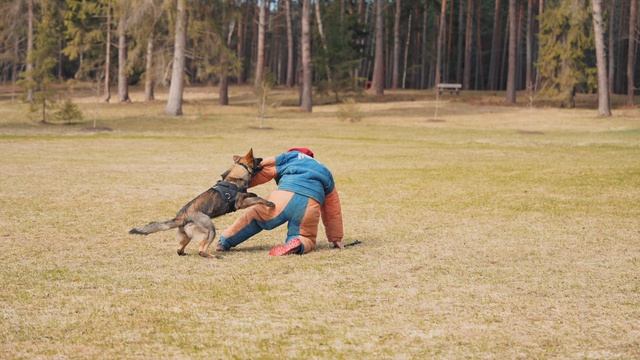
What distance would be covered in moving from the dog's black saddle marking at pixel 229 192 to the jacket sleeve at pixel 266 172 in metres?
0.47

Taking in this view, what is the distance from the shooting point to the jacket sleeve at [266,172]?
9.49 m

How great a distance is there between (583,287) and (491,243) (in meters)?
2.44

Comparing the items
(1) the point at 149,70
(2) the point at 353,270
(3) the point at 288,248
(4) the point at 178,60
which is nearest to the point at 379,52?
(1) the point at 149,70

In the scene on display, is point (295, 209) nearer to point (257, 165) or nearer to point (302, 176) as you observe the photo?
point (302, 176)


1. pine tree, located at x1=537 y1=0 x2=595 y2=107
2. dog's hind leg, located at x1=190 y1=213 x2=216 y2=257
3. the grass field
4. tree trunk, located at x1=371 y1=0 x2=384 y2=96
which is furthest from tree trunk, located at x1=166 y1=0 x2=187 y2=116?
dog's hind leg, located at x1=190 y1=213 x2=216 y2=257

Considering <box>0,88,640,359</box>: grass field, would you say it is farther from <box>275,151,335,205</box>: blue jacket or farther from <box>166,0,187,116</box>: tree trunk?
<box>166,0,187,116</box>: tree trunk

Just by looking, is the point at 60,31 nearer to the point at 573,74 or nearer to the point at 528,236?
the point at 573,74

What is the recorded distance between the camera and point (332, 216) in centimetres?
967

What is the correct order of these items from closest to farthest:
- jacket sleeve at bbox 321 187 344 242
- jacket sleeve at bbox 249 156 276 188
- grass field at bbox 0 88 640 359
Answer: grass field at bbox 0 88 640 359 < jacket sleeve at bbox 249 156 276 188 < jacket sleeve at bbox 321 187 344 242

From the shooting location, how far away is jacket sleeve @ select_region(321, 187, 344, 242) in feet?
31.7

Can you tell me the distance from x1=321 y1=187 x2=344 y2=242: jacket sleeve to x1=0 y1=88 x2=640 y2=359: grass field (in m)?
0.24

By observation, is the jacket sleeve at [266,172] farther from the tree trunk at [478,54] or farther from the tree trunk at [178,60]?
the tree trunk at [478,54]

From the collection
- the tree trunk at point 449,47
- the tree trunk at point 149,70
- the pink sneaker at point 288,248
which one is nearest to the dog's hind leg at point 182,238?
the pink sneaker at point 288,248

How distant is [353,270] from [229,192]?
152cm
